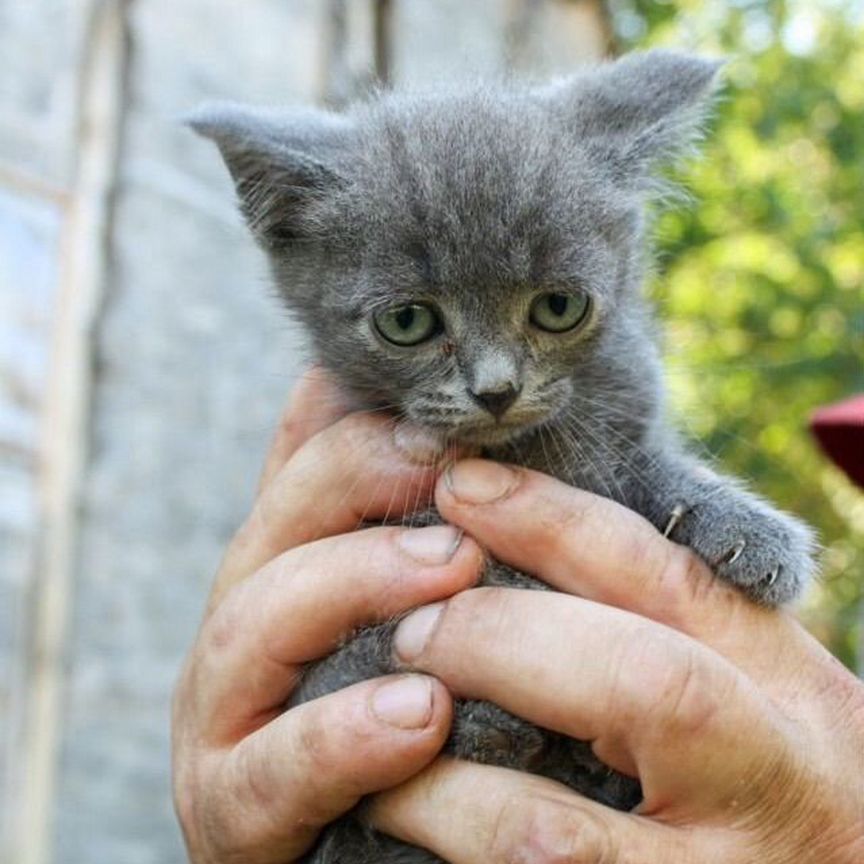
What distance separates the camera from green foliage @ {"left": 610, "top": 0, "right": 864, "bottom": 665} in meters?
8.99

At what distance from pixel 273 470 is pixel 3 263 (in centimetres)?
217

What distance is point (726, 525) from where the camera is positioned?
7.07ft

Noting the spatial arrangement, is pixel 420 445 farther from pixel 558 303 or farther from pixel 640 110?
pixel 640 110

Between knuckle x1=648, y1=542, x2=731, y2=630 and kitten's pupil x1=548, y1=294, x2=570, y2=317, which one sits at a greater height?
kitten's pupil x1=548, y1=294, x2=570, y2=317

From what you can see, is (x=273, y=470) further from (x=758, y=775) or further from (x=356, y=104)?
(x=758, y=775)

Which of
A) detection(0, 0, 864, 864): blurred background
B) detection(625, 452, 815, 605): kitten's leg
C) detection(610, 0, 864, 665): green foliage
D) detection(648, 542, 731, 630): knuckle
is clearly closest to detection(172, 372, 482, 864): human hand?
detection(648, 542, 731, 630): knuckle

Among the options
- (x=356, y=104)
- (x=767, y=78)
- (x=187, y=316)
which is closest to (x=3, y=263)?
(x=187, y=316)

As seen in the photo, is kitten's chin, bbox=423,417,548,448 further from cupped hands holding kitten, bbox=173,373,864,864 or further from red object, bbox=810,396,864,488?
red object, bbox=810,396,864,488

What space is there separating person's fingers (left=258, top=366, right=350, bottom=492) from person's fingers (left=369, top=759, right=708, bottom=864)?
774mm

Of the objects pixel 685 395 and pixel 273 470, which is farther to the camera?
pixel 685 395

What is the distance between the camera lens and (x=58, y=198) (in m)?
4.41

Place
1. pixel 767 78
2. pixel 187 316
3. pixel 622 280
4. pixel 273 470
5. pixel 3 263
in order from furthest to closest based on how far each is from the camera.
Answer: pixel 767 78
pixel 187 316
pixel 3 263
pixel 273 470
pixel 622 280

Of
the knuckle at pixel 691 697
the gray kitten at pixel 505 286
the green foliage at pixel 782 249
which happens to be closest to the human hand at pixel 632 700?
the knuckle at pixel 691 697

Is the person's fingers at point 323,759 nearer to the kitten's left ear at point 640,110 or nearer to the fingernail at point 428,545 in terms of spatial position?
the fingernail at point 428,545
